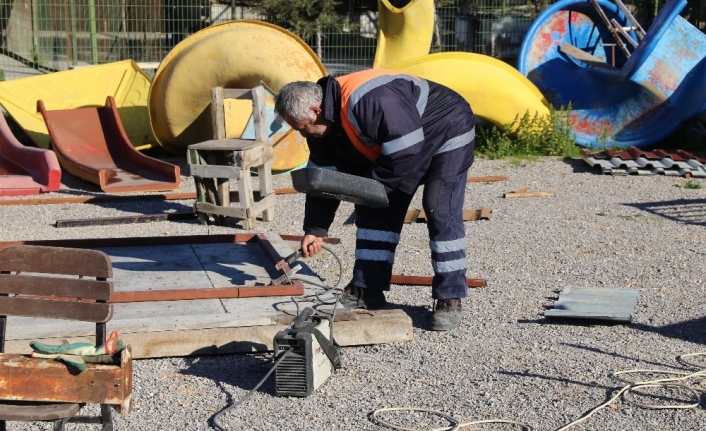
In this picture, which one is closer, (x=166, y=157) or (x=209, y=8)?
(x=166, y=157)

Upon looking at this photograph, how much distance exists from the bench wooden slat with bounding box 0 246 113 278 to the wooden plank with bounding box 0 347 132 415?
0.45 meters

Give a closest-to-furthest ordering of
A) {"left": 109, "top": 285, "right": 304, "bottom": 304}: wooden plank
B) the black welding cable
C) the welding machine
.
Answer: the black welding cable, the welding machine, {"left": 109, "top": 285, "right": 304, "bottom": 304}: wooden plank

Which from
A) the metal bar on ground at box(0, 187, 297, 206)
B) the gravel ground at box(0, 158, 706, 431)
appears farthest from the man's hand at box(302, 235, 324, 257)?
the metal bar on ground at box(0, 187, 297, 206)

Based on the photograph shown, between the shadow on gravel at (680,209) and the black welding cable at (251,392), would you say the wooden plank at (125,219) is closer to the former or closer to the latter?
the shadow on gravel at (680,209)

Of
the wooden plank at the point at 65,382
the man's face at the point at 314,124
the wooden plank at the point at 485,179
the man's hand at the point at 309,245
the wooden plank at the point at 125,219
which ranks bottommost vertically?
the wooden plank at the point at 125,219

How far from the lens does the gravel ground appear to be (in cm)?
454

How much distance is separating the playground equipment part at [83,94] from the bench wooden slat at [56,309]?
27.3ft

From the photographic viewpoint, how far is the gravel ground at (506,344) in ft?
14.9

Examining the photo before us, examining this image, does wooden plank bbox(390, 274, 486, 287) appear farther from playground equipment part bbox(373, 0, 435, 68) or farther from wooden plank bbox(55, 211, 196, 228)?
playground equipment part bbox(373, 0, 435, 68)

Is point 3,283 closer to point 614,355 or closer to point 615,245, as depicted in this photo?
point 614,355

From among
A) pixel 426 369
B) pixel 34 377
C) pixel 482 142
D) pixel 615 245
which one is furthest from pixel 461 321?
pixel 482 142

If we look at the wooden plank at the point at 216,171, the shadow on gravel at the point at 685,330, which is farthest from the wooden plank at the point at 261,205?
the shadow on gravel at the point at 685,330

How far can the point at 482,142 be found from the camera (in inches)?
500

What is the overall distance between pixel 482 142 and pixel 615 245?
16.2ft
